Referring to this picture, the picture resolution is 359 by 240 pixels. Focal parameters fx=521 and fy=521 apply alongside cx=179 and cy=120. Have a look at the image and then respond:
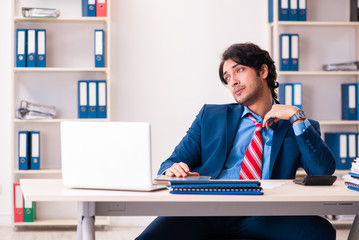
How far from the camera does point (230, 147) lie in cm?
225

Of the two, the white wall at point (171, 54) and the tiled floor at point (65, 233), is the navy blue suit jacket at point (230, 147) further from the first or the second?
the white wall at point (171, 54)

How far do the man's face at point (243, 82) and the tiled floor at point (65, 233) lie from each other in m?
1.93

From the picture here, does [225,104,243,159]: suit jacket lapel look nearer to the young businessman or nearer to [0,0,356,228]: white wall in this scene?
the young businessman

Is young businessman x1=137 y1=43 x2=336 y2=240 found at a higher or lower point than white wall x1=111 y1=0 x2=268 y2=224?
→ lower

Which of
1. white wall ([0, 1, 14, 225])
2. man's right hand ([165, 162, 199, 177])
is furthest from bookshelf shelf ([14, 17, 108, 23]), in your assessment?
man's right hand ([165, 162, 199, 177])

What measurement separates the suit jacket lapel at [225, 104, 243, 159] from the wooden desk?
0.58 meters

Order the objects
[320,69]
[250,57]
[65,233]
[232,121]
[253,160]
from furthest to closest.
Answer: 1. [320,69]
2. [65,233]
3. [250,57]
4. [232,121]
5. [253,160]

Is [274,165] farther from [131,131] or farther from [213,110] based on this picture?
[131,131]

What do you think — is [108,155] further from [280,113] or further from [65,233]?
[65,233]

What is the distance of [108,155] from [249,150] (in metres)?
A: 0.77

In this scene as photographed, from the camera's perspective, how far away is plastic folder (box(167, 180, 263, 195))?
1579 mm

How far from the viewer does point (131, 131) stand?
157cm

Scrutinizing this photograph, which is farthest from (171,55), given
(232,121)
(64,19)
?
(232,121)

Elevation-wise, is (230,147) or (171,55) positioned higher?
(171,55)
